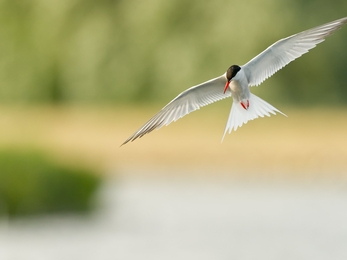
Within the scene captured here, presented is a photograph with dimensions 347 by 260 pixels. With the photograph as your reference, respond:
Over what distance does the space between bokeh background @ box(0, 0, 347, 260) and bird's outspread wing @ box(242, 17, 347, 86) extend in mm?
4916

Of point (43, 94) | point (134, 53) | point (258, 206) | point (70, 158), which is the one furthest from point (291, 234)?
point (43, 94)

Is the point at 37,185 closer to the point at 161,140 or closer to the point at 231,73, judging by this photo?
the point at 161,140

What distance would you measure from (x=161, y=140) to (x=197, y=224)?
1873 millimetres

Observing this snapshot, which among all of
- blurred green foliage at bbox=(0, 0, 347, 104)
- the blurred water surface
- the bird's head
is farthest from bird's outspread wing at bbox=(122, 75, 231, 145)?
blurred green foliage at bbox=(0, 0, 347, 104)

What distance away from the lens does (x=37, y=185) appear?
9.70m

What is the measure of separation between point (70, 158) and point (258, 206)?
3180 mm

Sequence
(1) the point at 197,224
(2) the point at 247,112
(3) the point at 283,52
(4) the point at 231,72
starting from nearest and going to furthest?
1. (4) the point at 231,72
2. (2) the point at 247,112
3. (3) the point at 283,52
4. (1) the point at 197,224

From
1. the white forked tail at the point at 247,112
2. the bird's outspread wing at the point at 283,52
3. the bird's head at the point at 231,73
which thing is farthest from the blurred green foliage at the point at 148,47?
the bird's head at the point at 231,73

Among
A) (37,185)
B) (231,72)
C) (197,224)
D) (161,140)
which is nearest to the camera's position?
(231,72)

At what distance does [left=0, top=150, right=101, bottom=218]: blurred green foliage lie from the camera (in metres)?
9.64

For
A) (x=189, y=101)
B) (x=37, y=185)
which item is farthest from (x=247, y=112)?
(x=37, y=185)

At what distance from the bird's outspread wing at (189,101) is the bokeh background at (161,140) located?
4846 mm

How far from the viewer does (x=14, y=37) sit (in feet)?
50.6

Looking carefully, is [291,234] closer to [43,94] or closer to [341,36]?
[341,36]
